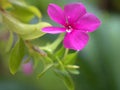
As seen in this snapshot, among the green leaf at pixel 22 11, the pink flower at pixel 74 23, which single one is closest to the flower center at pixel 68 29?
the pink flower at pixel 74 23

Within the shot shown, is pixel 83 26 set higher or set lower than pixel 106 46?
higher

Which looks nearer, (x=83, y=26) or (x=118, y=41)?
(x=83, y=26)

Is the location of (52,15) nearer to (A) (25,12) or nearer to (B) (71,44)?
(B) (71,44)

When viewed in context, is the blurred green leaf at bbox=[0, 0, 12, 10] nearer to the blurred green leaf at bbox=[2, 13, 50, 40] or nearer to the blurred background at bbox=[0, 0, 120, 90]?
the blurred green leaf at bbox=[2, 13, 50, 40]

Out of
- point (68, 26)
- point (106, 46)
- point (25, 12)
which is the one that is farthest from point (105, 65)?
point (68, 26)

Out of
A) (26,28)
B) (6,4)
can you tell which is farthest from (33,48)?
(6,4)

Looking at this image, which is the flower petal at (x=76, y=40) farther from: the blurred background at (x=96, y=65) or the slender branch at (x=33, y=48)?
the blurred background at (x=96, y=65)

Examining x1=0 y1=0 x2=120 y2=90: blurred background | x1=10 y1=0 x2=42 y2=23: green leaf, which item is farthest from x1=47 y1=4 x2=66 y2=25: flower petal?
x1=0 y1=0 x2=120 y2=90: blurred background
